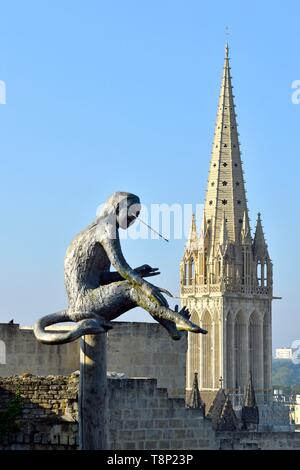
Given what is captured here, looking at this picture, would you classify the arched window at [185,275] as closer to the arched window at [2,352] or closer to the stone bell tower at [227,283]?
the stone bell tower at [227,283]

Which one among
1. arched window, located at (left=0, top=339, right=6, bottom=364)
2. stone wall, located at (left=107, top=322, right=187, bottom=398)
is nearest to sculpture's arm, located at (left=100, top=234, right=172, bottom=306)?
arched window, located at (left=0, top=339, right=6, bottom=364)

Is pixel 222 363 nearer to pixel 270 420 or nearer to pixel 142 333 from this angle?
pixel 270 420

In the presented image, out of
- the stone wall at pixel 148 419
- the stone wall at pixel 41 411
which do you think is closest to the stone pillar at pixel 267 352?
the stone wall at pixel 148 419

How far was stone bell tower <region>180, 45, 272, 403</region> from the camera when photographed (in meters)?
150

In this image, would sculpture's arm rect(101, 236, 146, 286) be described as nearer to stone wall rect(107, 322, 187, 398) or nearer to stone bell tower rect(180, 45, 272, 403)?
stone wall rect(107, 322, 187, 398)

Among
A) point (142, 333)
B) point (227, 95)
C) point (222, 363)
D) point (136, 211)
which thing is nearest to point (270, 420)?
point (222, 363)

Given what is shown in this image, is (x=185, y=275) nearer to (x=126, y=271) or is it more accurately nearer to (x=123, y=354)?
(x=123, y=354)

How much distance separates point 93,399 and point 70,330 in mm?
655

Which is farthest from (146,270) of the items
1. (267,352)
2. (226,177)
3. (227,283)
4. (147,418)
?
(267,352)

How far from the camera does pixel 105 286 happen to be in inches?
430

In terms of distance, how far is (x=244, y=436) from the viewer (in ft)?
113

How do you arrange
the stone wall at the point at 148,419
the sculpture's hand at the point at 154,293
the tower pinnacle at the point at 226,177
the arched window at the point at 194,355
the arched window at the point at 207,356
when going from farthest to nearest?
the arched window at the point at 194,355 < the arched window at the point at 207,356 < the tower pinnacle at the point at 226,177 < the stone wall at the point at 148,419 < the sculpture's hand at the point at 154,293

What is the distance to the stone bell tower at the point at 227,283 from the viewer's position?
150m

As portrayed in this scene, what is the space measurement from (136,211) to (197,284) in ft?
468
